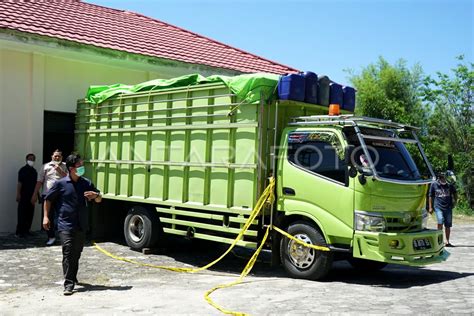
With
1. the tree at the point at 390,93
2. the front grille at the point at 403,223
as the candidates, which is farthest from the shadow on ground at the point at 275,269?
the tree at the point at 390,93

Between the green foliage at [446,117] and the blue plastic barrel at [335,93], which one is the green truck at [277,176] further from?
the green foliage at [446,117]

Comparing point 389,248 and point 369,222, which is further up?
point 369,222

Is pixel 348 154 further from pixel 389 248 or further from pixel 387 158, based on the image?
pixel 389 248

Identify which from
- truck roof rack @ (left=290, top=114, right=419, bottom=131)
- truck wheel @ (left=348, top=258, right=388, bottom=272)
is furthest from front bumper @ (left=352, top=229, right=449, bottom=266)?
truck roof rack @ (left=290, top=114, right=419, bottom=131)

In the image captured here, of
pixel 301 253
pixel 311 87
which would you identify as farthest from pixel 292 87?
pixel 301 253

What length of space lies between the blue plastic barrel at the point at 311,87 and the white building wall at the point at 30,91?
6132 millimetres

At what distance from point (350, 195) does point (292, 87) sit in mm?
1837

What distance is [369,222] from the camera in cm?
732

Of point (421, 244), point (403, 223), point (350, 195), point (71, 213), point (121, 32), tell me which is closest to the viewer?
point (71, 213)

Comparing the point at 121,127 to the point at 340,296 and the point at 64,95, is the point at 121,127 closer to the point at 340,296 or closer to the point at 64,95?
the point at 64,95

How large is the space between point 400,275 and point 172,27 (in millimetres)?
13172

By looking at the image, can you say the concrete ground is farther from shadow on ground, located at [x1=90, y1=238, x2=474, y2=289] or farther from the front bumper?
the front bumper

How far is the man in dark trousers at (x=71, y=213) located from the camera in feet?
23.2

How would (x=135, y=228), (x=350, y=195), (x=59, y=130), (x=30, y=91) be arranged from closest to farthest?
(x=350, y=195) < (x=135, y=228) < (x=30, y=91) < (x=59, y=130)
